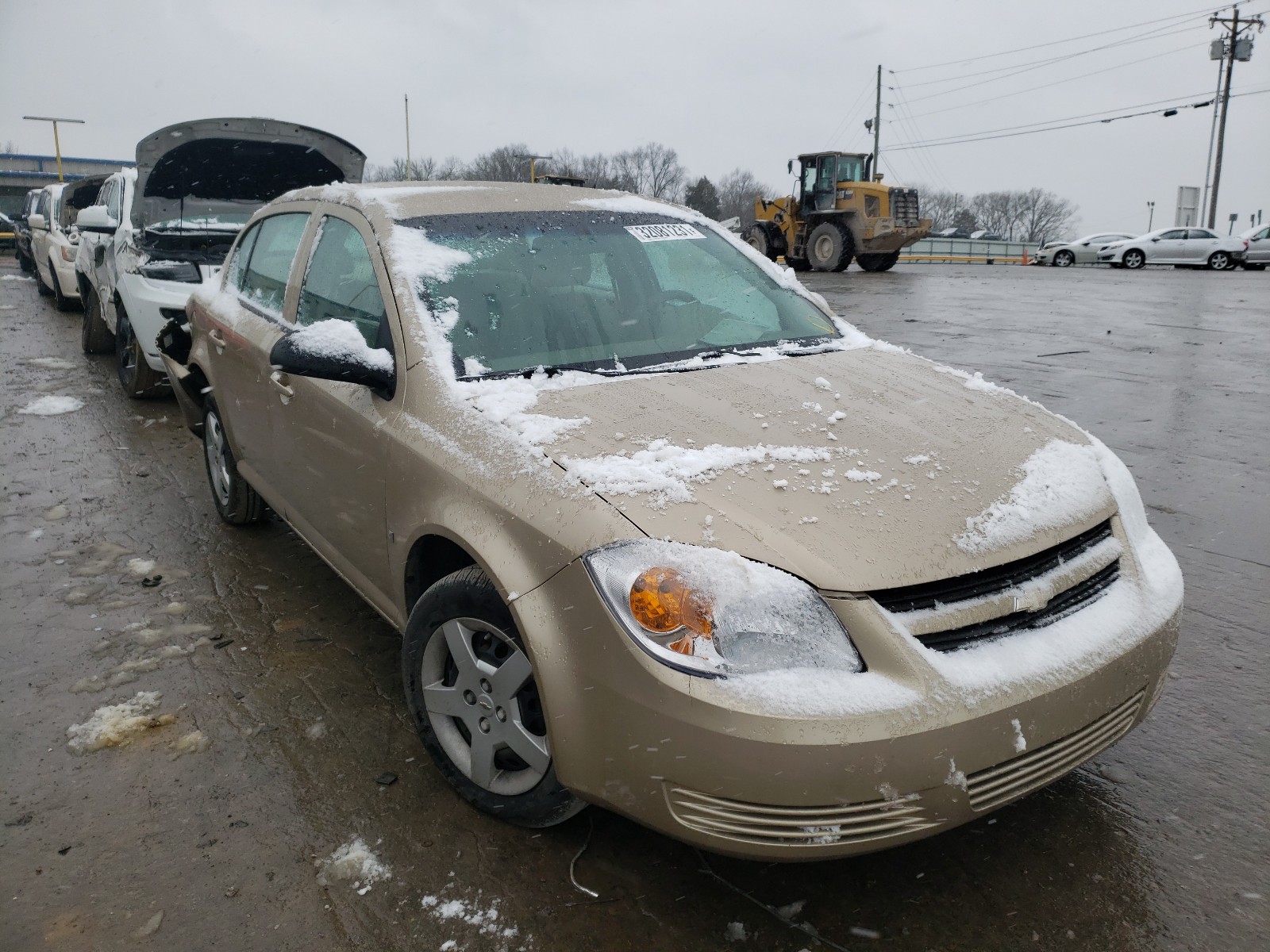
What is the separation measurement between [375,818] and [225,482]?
2.69 meters

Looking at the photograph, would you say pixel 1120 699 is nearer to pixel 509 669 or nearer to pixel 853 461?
pixel 853 461

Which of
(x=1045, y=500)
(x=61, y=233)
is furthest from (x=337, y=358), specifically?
(x=61, y=233)

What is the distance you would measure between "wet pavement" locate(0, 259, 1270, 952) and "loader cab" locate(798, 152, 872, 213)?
21.8 meters

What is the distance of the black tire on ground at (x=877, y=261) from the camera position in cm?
2623

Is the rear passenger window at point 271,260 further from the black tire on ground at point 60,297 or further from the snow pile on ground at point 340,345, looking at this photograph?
the black tire on ground at point 60,297

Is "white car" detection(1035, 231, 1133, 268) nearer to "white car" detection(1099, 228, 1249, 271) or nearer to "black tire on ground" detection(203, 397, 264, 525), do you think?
"white car" detection(1099, 228, 1249, 271)

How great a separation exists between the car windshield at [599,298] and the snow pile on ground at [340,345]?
0.72 ft

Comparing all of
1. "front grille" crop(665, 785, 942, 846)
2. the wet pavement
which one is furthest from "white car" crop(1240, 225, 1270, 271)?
"front grille" crop(665, 785, 942, 846)

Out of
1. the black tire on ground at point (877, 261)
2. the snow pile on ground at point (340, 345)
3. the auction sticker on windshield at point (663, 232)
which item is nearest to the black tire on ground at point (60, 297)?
the auction sticker on windshield at point (663, 232)

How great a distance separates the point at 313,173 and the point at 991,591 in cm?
761

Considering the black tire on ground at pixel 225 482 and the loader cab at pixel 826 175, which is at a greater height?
the loader cab at pixel 826 175

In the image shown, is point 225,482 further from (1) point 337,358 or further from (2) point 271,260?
(1) point 337,358

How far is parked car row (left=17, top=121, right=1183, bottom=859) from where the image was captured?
1.84 meters

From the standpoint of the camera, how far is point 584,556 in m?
1.95
